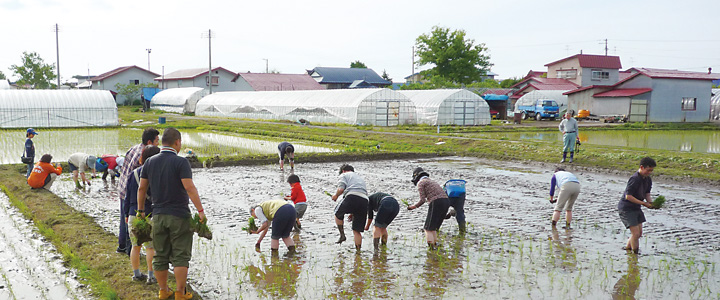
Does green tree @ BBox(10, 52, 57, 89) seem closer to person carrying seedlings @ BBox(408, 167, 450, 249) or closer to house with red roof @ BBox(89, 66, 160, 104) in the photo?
house with red roof @ BBox(89, 66, 160, 104)

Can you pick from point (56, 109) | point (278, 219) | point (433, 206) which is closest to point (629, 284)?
point (433, 206)

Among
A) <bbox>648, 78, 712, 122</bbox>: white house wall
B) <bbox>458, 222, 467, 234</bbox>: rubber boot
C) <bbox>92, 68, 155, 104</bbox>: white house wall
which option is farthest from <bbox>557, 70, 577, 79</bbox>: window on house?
<bbox>458, 222, 467, 234</bbox>: rubber boot

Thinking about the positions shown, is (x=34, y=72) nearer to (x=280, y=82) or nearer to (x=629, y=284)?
(x=280, y=82)

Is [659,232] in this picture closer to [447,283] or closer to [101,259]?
[447,283]

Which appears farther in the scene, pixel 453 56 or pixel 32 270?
pixel 453 56

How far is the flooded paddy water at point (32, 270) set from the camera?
6488mm

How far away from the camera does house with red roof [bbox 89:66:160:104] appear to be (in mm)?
76006

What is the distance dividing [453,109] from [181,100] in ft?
106

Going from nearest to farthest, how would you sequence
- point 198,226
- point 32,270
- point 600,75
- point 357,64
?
point 198,226
point 32,270
point 600,75
point 357,64

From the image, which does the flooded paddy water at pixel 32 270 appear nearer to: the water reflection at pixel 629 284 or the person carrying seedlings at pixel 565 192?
the water reflection at pixel 629 284

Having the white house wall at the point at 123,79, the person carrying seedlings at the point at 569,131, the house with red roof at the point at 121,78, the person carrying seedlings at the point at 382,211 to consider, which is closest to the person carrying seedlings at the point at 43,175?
the person carrying seedlings at the point at 382,211

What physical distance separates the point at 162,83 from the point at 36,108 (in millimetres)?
42968

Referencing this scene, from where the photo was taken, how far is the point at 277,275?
718cm

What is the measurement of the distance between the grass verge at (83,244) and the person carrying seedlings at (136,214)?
0.48 ft
